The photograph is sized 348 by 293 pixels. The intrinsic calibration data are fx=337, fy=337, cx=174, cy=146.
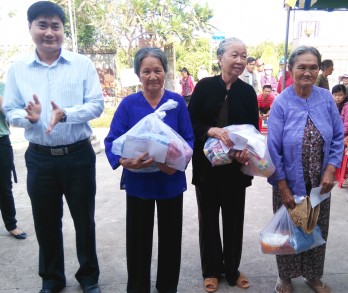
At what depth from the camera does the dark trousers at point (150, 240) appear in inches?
87.7

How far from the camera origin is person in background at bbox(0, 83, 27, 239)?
319 cm

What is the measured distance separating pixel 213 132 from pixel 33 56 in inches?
50.3

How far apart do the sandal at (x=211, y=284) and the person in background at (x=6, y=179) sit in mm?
1910

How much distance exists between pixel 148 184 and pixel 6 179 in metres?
1.88

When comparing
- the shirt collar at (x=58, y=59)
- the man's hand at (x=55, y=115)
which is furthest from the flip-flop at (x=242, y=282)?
the shirt collar at (x=58, y=59)

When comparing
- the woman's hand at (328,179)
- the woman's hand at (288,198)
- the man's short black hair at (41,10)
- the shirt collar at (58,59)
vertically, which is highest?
the man's short black hair at (41,10)

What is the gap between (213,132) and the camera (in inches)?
86.5

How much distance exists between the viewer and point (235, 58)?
2.21 meters

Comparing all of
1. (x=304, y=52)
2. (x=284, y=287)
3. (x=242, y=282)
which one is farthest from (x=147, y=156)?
(x=284, y=287)

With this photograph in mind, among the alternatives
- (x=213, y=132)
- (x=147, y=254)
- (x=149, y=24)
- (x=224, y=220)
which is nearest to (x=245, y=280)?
(x=224, y=220)

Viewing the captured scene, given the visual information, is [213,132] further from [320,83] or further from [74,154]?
[320,83]

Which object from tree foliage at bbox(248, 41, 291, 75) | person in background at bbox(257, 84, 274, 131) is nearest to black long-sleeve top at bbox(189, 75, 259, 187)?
person in background at bbox(257, 84, 274, 131)

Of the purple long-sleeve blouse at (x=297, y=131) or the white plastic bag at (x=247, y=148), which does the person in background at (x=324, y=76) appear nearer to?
the purple long-sleeve blouse at (x=297, y=131)

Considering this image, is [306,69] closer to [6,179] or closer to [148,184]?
[148,184]
